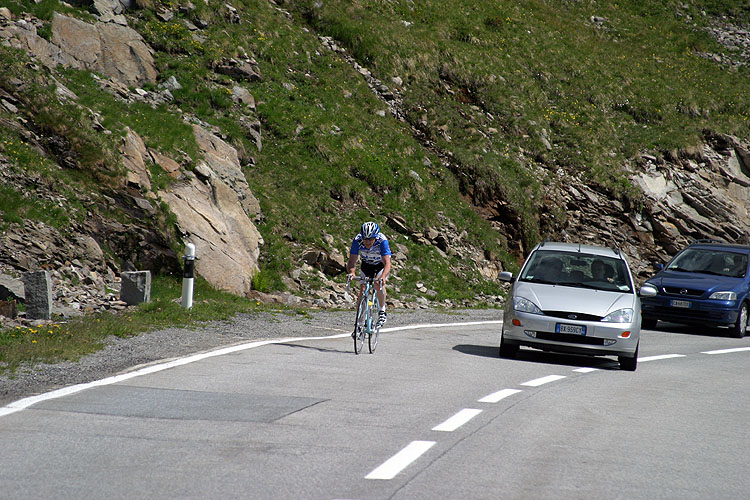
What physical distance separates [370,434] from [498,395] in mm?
2765

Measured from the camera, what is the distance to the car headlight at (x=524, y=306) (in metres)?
12.4

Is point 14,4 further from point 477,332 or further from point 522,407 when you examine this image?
point 522,407

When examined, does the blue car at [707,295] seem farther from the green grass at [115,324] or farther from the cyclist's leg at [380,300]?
the cyclist's leg at [380,300]

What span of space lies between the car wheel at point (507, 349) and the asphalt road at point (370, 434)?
3.23 feet

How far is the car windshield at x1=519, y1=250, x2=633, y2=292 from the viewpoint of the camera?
521 inches

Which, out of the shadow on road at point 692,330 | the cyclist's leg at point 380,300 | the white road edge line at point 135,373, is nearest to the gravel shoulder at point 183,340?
the white road edge line at point 135,373

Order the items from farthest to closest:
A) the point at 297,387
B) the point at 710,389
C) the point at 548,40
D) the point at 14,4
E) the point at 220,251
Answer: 1. the point at 548,40
2. the point at 14,4
3. the point at 220,251
4. the point at 710,389
5. the point at 297,387

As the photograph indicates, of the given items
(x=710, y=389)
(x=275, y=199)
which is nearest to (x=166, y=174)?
(x=275, y=199)

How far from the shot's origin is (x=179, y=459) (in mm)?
5848

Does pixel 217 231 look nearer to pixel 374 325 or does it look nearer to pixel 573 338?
pixel 374 325

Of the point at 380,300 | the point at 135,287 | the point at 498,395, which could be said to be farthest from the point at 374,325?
the point at 135,287

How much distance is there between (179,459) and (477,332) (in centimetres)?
1119

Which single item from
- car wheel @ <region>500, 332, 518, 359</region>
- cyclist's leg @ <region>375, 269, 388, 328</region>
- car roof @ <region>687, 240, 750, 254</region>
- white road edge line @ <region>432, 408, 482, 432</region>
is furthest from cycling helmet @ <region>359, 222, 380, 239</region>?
car roof @ <region>687, 240, 750, 254</region>

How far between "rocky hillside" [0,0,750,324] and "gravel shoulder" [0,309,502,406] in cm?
195
